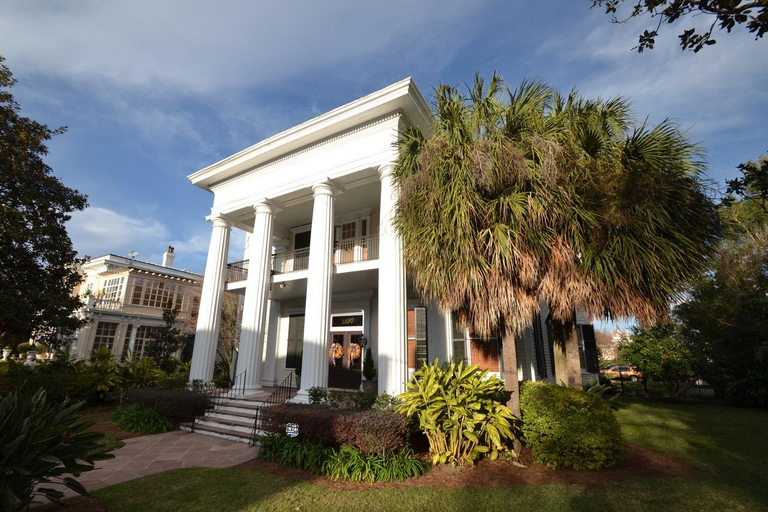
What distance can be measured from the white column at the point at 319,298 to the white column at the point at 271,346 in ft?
16.6

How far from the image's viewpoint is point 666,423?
933cm

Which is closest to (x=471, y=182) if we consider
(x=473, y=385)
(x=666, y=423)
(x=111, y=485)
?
(x=473, y=385)

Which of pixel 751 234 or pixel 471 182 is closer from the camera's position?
pixel 471 182

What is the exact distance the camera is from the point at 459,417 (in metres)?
6.09

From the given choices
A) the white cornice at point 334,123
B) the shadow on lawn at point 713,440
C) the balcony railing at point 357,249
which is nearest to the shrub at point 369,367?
the balcony railing at point 357,249

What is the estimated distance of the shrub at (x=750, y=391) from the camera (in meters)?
12.1

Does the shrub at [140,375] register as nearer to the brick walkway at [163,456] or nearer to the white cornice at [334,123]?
the brick walkway at [163,456]

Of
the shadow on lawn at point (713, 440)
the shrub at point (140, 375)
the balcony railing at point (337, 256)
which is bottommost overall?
the shadow on lawn at point (713, 440)

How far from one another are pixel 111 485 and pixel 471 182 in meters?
7.85

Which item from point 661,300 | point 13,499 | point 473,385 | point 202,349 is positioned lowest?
point 13,499

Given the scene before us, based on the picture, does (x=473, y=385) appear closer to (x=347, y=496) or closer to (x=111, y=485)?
(x=347, y=496)

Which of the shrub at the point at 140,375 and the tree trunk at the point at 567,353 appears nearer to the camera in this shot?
the tree trunk at the point at 567,353

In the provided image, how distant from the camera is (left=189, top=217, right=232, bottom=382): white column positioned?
11688 millimetres

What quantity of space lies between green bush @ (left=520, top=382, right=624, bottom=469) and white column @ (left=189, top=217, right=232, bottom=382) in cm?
1017
